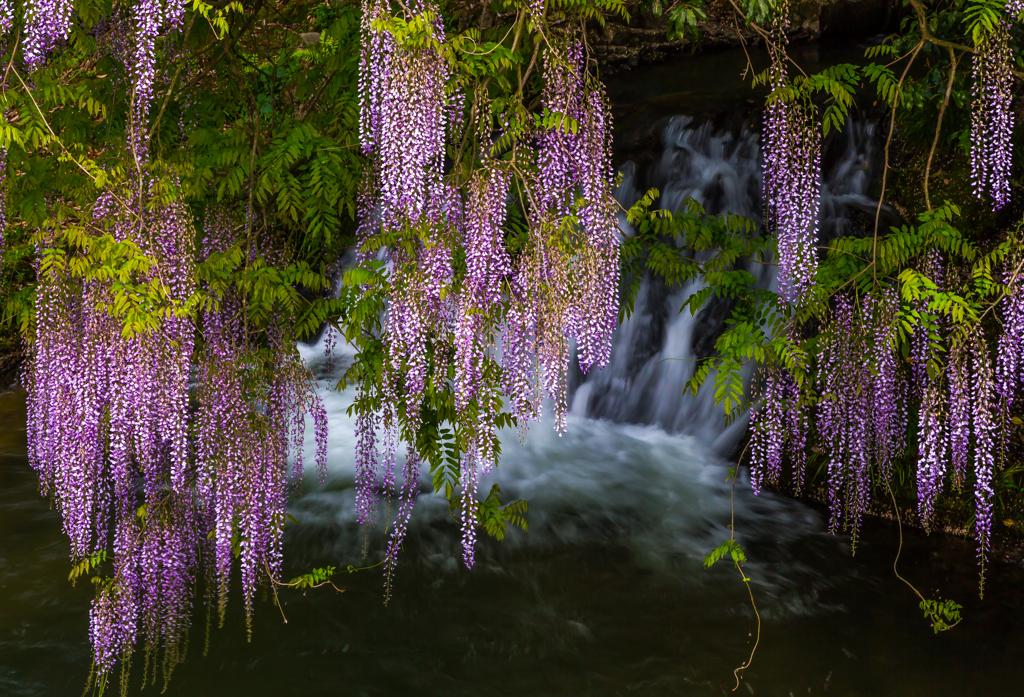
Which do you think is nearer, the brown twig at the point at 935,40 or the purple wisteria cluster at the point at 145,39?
the purple wisteria cluster at the point at 145,39

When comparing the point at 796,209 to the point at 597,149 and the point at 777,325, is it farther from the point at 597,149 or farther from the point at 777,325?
the point at 597,149

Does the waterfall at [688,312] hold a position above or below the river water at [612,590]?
above

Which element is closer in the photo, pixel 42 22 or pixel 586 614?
pixel 42 22

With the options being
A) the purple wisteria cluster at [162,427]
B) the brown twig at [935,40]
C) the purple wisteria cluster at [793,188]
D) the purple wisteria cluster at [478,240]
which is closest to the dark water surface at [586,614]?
the purple wisteria cluster at [162,427]

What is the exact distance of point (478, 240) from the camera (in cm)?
335

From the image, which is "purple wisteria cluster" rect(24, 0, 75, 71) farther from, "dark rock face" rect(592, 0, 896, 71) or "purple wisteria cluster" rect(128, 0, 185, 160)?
"dark rock face" rect(592, 0, 896, 71)

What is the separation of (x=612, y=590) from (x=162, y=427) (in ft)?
9.56

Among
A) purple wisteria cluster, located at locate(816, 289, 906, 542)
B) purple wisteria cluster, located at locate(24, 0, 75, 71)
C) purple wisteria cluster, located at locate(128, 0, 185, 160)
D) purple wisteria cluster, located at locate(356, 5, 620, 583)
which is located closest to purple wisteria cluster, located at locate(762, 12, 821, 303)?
purple wisteria cluster, located at locate(816, 289, 906, 542)

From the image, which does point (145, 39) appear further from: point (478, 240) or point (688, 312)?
point (688, 312)

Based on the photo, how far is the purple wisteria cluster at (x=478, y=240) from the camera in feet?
10.8

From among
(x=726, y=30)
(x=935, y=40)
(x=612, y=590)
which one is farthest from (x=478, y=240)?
(x=726, y=30)

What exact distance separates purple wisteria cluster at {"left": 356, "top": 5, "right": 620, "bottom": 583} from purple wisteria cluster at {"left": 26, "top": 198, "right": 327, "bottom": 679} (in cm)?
84

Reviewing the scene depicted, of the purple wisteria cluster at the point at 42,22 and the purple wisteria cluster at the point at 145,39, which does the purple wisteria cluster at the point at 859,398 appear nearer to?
the purple wisteria cluster at the point at 145,39

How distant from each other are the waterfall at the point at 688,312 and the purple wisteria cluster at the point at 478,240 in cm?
324
